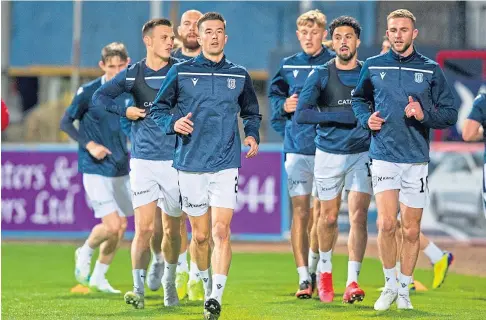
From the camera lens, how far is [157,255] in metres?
11.9

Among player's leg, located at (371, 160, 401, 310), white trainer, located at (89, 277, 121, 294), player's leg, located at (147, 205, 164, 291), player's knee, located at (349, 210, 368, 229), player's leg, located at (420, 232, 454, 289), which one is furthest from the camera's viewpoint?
player's leg, located at (420, 232, 454, 289)

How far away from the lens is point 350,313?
1047 centimetres

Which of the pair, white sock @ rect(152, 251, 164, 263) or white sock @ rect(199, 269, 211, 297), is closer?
white sock @ rect(199, 269, 211, 297)

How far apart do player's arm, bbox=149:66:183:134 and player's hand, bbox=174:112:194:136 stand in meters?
0.17

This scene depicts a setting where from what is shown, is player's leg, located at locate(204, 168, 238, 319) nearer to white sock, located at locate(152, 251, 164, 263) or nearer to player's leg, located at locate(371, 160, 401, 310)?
player's leg, located at locate(371, 160, 401, 310)

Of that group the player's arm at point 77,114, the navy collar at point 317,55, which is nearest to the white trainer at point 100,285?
the player's arm at point 77,114

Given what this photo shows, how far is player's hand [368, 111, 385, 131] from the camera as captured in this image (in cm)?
1032

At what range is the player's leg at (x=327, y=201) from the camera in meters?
11.5

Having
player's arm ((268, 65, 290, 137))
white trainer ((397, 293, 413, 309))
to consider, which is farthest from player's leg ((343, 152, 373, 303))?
player's arm ((268, 65, 290, 137))

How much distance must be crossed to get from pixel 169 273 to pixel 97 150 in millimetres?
2157

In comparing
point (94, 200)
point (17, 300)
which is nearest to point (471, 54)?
point (94, 200)

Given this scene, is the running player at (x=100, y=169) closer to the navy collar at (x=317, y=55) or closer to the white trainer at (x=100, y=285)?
the white trainer at (x=100, y=285)

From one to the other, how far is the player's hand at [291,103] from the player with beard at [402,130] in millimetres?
1582

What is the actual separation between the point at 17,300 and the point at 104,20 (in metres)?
16.4
